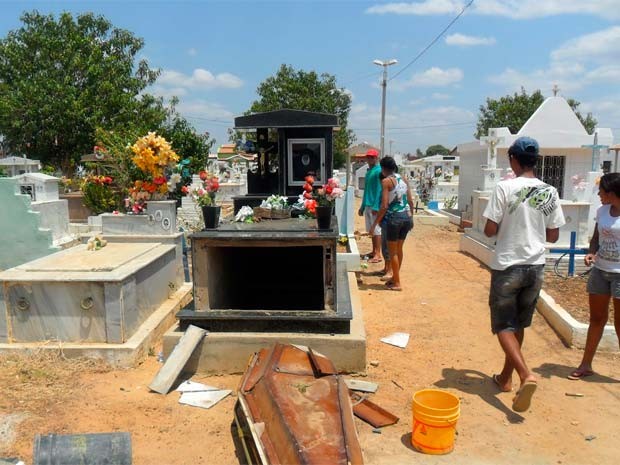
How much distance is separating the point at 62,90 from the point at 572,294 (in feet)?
68.8

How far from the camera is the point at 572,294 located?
6828 millimetres

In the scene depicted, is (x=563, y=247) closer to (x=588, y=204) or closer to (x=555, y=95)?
(x=588, y=204)

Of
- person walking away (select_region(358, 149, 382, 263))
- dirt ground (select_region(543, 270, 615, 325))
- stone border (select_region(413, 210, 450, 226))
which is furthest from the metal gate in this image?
person walking away (select_region(358, 149, 382, 263))

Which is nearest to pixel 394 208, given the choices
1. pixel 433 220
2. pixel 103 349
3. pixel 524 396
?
pixel 524 396

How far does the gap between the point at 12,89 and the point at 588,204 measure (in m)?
22.5

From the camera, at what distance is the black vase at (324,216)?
4.73 metres

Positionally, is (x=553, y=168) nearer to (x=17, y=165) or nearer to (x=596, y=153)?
(x=596, y=153)

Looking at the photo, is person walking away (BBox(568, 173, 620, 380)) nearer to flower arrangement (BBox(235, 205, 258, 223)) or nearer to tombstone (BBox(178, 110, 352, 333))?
tombstone (BBox(178, 110, 352, 333))

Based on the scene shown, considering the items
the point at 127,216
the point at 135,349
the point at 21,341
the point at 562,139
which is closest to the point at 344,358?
the point at 135,349

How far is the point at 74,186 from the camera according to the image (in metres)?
18.8

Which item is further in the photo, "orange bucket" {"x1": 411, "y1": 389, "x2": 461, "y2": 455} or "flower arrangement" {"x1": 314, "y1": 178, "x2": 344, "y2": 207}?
"flower arrangement" {"x1": 314, "y1": 178, "x2": 344, "y2": 207}

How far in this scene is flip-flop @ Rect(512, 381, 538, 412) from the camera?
11.1ft

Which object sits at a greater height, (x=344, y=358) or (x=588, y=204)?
(x=588, y=204)

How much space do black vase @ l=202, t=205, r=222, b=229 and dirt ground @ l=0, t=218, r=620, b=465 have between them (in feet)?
4.34
